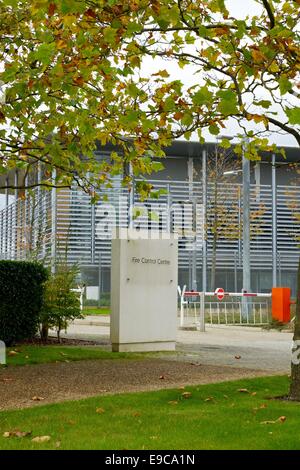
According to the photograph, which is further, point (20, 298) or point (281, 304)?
point (281, 304)

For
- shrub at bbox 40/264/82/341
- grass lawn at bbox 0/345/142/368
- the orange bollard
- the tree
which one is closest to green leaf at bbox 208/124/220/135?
the tree

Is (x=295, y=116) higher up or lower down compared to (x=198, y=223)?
lower down

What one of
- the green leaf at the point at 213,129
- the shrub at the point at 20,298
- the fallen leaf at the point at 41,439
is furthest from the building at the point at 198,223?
the fallen leaf at the point at 41,439

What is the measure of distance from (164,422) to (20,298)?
8.62 metres

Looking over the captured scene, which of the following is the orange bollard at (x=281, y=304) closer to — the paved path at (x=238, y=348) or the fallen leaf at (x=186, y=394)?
the paved path at (x=238, y=348)

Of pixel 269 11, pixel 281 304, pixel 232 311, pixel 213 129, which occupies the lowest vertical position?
pixel 232 311

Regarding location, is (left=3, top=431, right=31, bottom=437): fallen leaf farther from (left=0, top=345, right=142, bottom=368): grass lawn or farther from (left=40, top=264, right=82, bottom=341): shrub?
(left=40, top=264, right=82, bottom=341): shrub

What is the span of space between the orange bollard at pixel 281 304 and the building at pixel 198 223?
47.9ft

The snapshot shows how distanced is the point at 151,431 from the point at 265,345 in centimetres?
1128

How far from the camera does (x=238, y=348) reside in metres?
16.5

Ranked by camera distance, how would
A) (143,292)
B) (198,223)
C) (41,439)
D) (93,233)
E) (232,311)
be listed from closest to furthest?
(41,439) < (143,292) < (232,311) < (93,233) < (198,223)

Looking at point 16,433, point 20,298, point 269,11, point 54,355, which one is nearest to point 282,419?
point 16,433

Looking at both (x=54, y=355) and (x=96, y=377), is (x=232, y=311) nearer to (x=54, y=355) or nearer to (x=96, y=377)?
(x=54, y=355)
